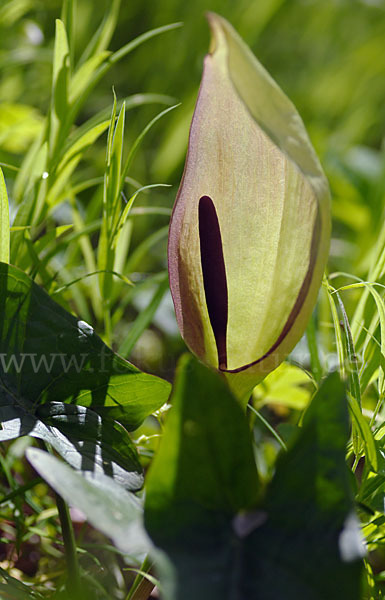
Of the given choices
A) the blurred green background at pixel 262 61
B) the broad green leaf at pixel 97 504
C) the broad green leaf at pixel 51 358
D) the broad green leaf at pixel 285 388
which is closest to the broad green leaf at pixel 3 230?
the broad green leaf at pixel 51 358

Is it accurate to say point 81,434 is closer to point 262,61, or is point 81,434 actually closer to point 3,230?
point 3,230

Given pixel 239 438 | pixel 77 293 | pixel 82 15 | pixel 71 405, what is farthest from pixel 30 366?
pixel 82 15

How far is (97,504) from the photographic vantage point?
0.21 metres

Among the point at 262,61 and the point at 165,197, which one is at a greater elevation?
the point at 262,61

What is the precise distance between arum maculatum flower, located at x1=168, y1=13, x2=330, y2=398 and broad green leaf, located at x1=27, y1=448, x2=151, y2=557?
0.11 metres

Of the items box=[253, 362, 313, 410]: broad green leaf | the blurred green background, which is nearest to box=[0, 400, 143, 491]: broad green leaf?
box=[253, 362, 313, 410]: broad green leaf

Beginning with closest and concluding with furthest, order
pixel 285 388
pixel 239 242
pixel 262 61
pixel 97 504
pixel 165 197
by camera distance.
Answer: pixel 97 504 → pixel 239 242 → pixel 285 388 → pixel 165 197 → pixel 262 61

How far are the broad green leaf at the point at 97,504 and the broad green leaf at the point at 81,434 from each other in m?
0.05

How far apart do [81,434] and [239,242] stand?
0.13 meters

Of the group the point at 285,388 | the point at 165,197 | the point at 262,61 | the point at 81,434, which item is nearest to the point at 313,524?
the point at 81,434

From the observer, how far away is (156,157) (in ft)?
4.19

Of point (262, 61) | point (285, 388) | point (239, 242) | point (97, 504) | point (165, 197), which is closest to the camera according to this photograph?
point (97, 504)

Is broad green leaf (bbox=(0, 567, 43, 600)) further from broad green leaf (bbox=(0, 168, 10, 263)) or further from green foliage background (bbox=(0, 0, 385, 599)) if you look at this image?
broad green leaf (bbox=(0, 168, 10, 263))

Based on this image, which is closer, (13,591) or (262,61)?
(13,591)
